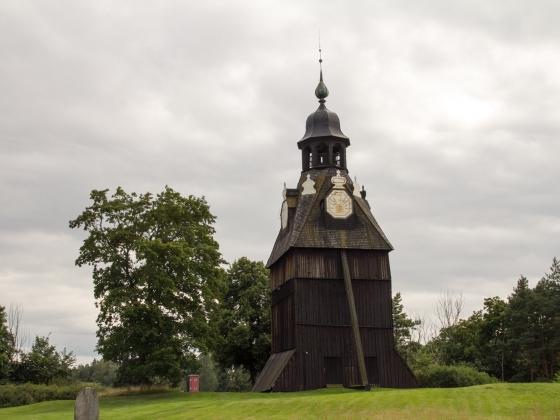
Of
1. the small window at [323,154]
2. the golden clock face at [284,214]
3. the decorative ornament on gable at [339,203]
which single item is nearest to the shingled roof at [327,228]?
the decorative ornament on gable at [339,203]

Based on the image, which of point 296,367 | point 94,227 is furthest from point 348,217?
point 94,227

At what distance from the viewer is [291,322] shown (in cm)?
4969

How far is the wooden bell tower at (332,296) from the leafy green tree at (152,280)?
586 centimetres

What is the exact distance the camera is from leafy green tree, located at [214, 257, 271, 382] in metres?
66.9

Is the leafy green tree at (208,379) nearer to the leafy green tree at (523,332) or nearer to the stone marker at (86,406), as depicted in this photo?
the leafy green tree at (523,332)

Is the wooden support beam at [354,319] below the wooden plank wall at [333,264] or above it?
below

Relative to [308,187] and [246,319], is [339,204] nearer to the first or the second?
[308,187]

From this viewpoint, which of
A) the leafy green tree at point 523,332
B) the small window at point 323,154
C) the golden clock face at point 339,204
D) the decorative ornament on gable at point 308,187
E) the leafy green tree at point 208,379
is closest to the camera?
the golden clock face at point 339,204

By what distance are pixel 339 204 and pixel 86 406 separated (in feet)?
111

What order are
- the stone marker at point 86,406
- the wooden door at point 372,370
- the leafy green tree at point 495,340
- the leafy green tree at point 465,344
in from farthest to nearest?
the leafy green tree at point 465,344 → the leafy green tree at point 495,340 → the wooden door at point 372,370 → the stone marker at point 86,406

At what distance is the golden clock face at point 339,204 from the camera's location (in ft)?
167

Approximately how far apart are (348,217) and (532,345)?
23.7 metres

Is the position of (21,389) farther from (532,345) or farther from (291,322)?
(532,345)

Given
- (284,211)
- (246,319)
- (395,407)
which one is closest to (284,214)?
(284,211)
